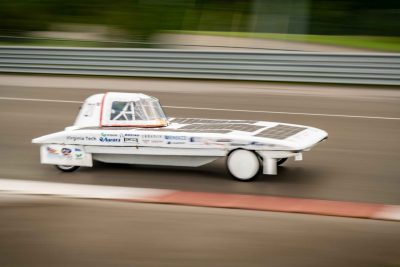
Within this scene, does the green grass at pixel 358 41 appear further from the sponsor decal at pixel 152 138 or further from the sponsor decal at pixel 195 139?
the sponsor decal at pixel 195 139

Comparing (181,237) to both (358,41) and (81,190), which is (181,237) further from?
(358,41)

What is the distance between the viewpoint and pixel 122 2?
25.9 meters

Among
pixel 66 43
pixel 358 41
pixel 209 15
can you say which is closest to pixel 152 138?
pixel 209 15

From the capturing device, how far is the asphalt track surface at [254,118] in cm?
960

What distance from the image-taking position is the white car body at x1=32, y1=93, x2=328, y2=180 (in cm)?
930

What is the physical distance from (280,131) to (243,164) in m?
0.71

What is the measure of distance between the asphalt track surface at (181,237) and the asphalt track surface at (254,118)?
1.35 metres

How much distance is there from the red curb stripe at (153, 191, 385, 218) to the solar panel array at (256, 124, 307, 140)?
36.2 inches

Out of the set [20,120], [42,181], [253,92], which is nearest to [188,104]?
[253,92]

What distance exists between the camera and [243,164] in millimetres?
9461

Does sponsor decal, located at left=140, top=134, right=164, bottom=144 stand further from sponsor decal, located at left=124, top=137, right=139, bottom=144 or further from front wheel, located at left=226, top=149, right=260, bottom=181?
front wheel, located at left=226, top=149, right=260, bottom=181

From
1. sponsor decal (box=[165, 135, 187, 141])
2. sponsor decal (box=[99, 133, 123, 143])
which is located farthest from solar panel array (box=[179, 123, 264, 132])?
sponsor decal (box=[99, 133, 123, 143])

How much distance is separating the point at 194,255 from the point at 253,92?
36.6ft

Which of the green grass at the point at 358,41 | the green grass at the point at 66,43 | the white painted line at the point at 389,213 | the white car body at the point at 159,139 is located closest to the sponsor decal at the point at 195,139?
the white car body at the point at 159,139
